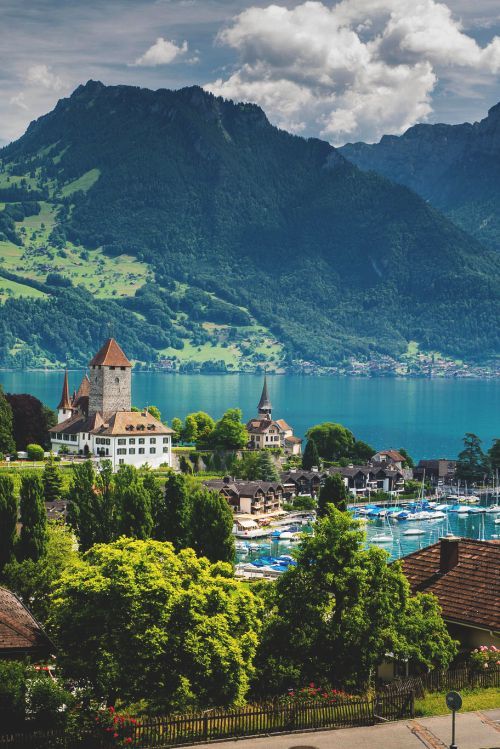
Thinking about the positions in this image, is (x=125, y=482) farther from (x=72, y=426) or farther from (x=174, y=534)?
(x=72, y=426)

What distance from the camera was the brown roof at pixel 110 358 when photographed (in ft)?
421

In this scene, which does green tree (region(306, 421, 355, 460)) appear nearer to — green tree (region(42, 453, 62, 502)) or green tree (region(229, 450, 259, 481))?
green tree (region(229, 450, 259, 481))

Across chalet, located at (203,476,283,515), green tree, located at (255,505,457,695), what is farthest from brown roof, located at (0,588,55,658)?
chalet, located at (203,476,283,515)

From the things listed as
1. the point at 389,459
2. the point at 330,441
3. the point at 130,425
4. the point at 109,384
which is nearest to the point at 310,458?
the point at 330,441

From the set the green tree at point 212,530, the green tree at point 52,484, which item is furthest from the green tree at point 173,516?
the green tree at point 52,484

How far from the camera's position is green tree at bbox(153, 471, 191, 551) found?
6184 cm

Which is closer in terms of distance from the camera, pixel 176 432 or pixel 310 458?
pixel 310 458

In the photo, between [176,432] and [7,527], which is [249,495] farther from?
[7,527]

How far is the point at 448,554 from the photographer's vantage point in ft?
113

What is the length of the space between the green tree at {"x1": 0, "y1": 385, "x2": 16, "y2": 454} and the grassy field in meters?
85.6

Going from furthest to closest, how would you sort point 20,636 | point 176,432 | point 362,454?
point 362,454 < point 176,432 < point 20,636

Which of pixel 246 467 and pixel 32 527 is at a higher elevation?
pixel 32 527

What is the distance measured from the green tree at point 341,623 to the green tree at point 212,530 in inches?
1230

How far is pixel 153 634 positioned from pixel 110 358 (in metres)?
102
